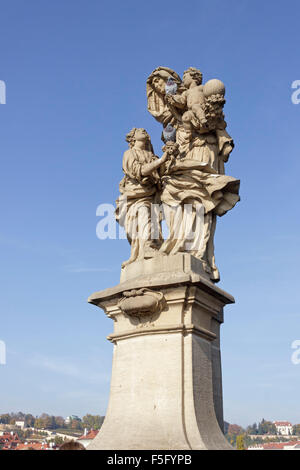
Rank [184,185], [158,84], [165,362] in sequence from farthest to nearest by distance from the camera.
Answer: [158,84]
[184,185]
[165,362]

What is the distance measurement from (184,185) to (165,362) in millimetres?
2922

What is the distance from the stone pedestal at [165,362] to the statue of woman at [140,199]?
56 cm

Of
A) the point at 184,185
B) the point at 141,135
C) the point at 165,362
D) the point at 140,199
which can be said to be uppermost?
the point at 141,135

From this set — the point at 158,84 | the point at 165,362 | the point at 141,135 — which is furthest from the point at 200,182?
the point at 165,362

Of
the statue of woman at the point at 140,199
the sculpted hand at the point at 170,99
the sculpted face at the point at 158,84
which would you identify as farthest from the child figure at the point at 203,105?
the statue of woman at the point at 140,199

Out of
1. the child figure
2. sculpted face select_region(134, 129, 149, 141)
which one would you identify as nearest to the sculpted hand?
the child figure

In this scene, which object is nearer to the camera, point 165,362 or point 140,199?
point 165,362

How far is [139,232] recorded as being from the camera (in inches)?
328

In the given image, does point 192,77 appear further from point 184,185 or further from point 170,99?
point 184,185

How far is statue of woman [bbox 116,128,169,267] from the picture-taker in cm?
823

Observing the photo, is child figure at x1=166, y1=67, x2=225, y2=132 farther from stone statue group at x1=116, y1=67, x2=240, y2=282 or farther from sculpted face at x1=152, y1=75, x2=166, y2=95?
sculpted face at x1=152, y1=75, x2=166, y2=95

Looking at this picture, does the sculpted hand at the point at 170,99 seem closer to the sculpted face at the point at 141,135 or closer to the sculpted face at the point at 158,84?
the sculpted face at the point at 158,84

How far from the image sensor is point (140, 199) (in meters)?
8.53

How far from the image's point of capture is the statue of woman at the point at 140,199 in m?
8.23
